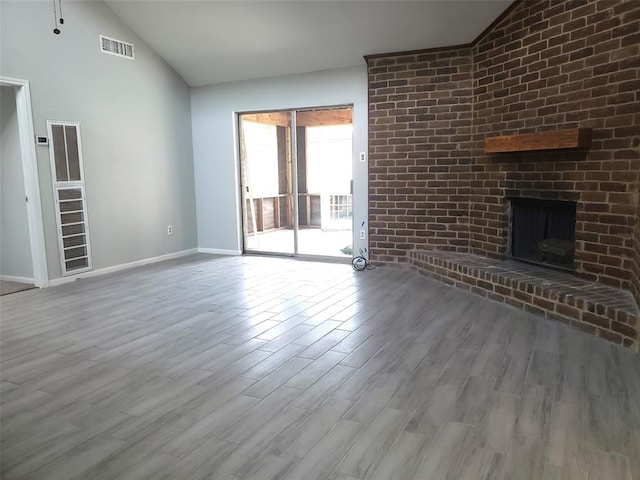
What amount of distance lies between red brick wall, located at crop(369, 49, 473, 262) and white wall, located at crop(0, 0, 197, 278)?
2869 millimetres

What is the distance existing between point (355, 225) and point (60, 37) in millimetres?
3962

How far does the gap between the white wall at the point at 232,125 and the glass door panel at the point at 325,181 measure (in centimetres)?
25

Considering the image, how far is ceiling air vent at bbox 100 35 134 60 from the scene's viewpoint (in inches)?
213

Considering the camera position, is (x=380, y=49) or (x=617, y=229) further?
(x=380, y=49)

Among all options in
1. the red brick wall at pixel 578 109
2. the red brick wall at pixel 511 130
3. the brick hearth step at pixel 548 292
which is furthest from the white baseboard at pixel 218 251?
the red brick wall at pixel 578 109

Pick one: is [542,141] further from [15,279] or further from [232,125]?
[15,279]

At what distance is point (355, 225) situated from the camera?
592cm

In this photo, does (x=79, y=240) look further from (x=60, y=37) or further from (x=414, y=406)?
(x=414, y=406)

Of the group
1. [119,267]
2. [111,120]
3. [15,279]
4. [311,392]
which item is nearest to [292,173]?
[111,120]

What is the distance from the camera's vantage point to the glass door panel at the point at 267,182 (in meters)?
6.58

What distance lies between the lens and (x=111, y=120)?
558 cm

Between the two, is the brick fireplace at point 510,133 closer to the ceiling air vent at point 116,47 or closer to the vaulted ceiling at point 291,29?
the vaulted ceiling at point 291,29

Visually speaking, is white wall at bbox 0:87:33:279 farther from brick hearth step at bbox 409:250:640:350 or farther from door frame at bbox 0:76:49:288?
brick hearth step at bbox 409:250:640:350

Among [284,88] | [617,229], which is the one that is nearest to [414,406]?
[617,229]
